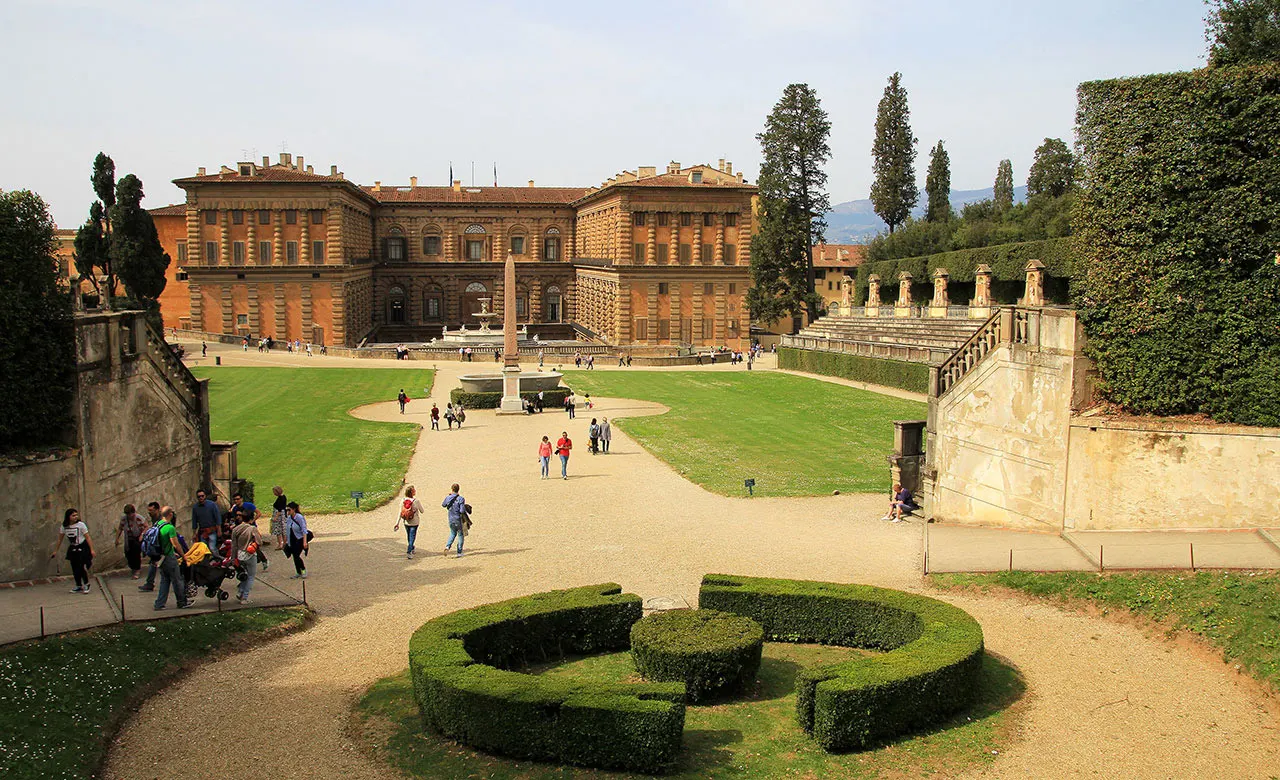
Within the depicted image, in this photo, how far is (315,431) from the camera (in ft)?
132

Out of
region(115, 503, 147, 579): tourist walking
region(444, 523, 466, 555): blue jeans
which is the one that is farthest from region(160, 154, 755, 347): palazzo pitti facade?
region(115, 503, 147, 579): tourist walking

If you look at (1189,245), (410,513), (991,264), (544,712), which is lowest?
(544,712)

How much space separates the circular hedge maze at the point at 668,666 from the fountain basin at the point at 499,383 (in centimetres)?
3354

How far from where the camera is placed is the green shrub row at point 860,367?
164ft

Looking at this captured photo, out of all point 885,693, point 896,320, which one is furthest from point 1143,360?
point 896,320

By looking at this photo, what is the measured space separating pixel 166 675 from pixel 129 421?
6.69 metres

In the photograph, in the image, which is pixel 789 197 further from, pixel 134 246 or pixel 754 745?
pixel 754 745

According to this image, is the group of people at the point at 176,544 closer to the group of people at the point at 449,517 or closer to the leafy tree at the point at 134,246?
the group of people at the point at 449,517

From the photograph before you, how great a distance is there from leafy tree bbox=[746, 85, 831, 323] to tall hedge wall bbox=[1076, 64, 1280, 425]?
189 ft

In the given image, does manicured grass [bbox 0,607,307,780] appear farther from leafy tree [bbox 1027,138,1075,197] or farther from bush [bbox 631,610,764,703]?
leafy tree [bbox 1027,138,1075,197]

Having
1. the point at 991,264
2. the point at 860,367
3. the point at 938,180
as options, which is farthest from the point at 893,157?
the point at 860,367

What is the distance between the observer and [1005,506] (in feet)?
72.0

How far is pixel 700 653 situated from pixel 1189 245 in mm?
12879

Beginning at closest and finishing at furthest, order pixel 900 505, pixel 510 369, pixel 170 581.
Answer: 1. pixel 170 581
2. pixel 900 505
3. pixel 510 369
